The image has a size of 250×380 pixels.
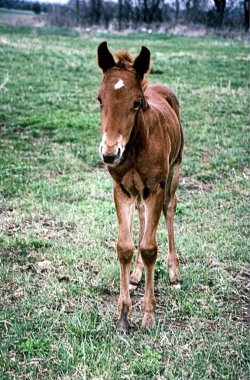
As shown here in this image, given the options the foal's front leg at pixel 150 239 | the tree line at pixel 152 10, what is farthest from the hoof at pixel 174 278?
the tree line at pixel 152 10

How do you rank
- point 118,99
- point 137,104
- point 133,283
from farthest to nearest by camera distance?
point 133,283 < point 137,104 < point 118,99

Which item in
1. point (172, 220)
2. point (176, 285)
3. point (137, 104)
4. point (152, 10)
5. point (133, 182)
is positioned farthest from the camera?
point (152, 10)

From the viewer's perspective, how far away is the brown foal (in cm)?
342

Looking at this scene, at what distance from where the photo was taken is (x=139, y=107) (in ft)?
12.2

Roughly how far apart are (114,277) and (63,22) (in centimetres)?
3262

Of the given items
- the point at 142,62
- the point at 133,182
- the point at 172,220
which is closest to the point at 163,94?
the point at 172,220

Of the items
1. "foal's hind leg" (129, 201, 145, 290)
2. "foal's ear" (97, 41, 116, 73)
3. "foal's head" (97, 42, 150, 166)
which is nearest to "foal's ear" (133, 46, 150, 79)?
"foal's head" (97, 42, 150, 166)

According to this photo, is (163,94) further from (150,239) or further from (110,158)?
(110,158)

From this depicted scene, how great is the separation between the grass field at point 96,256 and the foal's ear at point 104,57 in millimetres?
2039

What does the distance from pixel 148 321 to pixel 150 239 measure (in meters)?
0.68

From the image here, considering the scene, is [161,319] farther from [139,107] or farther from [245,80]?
[245,80]

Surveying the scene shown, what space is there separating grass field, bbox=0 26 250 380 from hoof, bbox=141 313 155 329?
53 millimetres

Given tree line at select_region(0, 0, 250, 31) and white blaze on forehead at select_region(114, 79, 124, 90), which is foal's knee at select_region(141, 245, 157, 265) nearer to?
white blaze on forehead at select_region(114, 79, 124, 90)

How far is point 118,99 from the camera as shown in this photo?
343 cm
